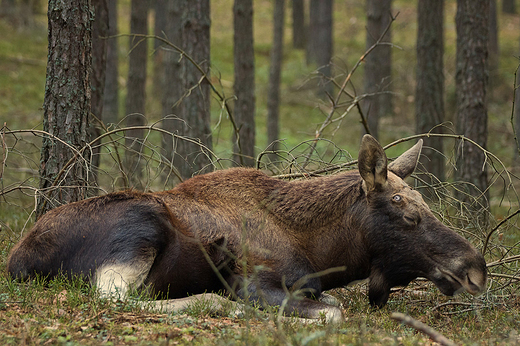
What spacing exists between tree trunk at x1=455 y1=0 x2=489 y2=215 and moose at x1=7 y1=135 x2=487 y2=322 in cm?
354

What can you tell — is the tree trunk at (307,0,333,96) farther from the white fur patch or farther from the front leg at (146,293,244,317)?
the white fur patch

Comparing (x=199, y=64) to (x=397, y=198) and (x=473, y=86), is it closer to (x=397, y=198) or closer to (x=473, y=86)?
(x=473, y=86)

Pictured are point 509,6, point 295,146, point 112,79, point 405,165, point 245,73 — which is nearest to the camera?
point 405,165

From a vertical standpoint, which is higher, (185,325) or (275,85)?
(275,85)

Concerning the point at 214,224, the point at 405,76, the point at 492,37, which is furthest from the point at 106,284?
the point at 492,37

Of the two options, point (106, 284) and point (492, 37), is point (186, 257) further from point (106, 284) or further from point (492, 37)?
point (492, 37)

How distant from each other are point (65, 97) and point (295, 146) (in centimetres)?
292

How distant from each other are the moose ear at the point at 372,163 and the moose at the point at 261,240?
10 mm

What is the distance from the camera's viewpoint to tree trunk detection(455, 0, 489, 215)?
9008 millimetres

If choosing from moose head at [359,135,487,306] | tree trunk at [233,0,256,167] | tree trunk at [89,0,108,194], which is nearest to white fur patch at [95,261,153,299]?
moose head at [359,135,487,306]

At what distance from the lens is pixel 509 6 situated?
1405 inches

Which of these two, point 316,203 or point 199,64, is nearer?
point 316,203

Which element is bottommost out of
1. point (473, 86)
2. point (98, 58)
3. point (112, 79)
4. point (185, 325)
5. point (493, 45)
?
point (185, 325)

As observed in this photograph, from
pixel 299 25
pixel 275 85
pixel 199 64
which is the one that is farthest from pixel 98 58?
pixel 299 25
